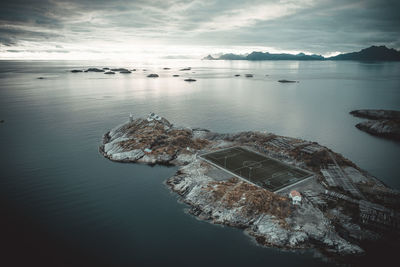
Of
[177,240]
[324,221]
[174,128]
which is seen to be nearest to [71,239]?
[177,240]

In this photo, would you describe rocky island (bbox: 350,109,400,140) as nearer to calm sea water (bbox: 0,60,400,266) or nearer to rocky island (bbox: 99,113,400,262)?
calm sea water (bbox: 0,60,400,266)

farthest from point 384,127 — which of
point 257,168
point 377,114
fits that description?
point 257,168

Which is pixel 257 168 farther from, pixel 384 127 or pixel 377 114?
pixel 377 114

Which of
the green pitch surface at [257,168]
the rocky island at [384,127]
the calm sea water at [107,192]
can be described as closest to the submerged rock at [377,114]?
the rocky island at [384,127]

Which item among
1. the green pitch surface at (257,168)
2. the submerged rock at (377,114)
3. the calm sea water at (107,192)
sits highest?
the submerged rock at (377,114)

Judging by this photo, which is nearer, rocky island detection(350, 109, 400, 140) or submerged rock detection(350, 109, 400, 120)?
rocky island detection(350, 109, 400, 140)

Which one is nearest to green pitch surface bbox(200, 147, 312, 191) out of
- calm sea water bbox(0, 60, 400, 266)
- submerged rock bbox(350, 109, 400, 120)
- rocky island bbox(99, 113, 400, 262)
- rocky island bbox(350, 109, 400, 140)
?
rocky island bbox(99, 113, 400, 262)

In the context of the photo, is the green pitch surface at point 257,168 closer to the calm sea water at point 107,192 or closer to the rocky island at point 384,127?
the calm sea water at point 107,192

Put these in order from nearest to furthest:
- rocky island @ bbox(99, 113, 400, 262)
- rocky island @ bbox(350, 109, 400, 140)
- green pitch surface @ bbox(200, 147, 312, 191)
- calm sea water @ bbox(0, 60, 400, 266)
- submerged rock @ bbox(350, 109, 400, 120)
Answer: calm sea water @ bbox(0, 60, 400, 266), rocky island @ bbox(99, 113, 400, 262), green pitch surface @ bbox(200, 147, 312, 191), rocky island @ bbox(350, 109, 400, 140), submerged rock @ bbox(350, 109, 400, 120)
